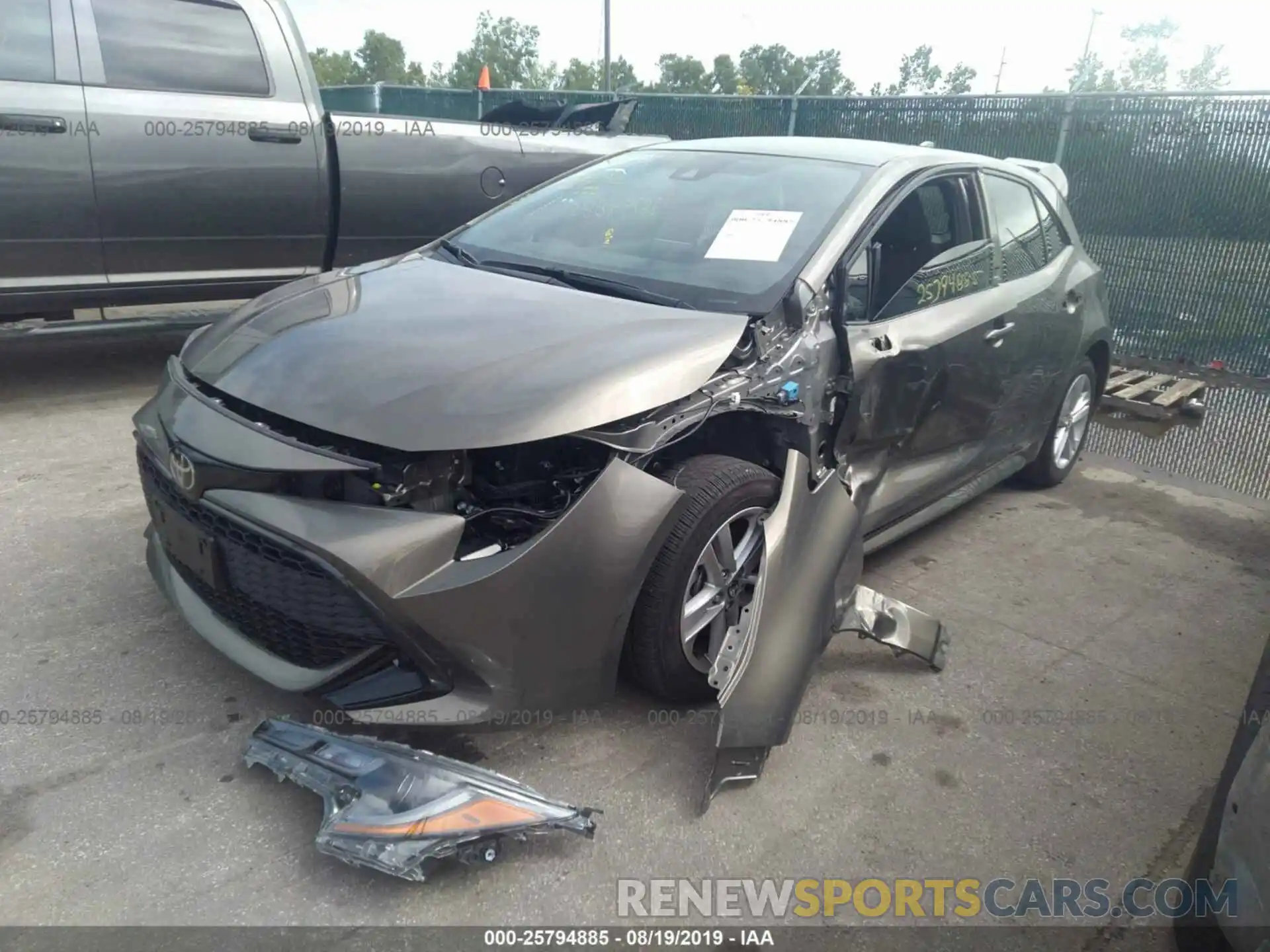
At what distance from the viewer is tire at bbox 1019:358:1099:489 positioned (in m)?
4.55

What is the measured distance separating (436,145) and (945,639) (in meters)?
4.28

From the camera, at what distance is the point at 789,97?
841 centimetres

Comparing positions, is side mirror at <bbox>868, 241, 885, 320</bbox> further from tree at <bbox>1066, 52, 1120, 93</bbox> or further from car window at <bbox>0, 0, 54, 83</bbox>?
tree at <bbox>1066, 52, 1120, 93</bbox>

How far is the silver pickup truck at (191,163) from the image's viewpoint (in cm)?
452

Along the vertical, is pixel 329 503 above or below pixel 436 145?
below

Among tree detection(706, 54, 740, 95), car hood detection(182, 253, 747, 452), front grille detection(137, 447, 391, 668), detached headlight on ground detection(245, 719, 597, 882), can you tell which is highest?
tree detection(706, 54, 740, 95)

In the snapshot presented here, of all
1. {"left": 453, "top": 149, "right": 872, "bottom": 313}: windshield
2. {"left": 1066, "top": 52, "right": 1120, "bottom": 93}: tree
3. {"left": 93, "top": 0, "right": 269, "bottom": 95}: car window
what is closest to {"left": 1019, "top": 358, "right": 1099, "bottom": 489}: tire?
{"left": 453, "top": 149, "right": 872, "bottom": 313}: windshield

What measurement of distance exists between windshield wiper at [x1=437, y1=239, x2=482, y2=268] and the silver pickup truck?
2.14 meters

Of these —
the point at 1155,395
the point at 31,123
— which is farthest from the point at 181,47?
the point at 1155,395

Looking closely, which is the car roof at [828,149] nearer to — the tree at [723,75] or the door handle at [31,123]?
the door handle at [31,123]

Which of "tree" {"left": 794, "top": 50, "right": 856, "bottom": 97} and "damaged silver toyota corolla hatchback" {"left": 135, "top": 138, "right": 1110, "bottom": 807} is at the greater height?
"tree" {"left": 794, "top": 50, "right": 856, "bottom": 97}

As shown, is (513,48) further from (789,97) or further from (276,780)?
(276,780)

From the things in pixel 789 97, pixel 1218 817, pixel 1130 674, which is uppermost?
pixel 789 97

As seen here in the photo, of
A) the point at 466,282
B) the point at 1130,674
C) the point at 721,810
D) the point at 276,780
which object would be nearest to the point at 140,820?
the point at 276,780
